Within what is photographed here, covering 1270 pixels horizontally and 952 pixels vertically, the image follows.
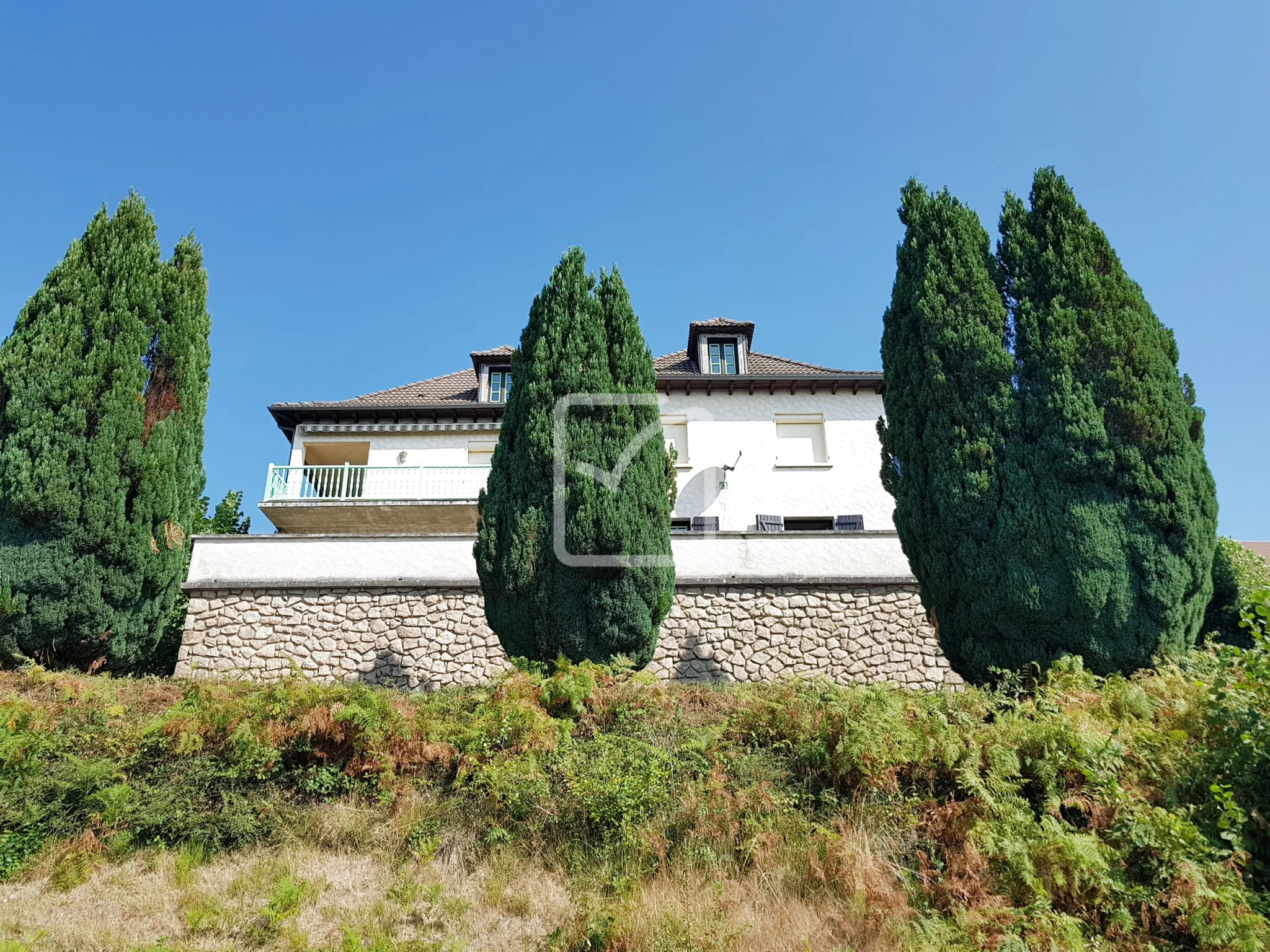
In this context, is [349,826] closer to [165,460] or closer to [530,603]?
[530,603]

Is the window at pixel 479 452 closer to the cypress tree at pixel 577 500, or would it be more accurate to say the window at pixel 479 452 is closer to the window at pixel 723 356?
the window at pixel 723 356

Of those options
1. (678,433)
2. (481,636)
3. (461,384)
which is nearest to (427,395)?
(461,384)

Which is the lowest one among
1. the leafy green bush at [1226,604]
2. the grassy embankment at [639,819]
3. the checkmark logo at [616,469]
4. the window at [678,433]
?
the grassy embankment at [639,819]

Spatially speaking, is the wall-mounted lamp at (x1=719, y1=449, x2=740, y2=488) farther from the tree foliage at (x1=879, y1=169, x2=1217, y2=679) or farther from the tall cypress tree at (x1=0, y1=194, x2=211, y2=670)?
the tall cypress tree at (x1=0, y1=194, x2=211, y2=670)

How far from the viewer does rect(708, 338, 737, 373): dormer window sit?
68.3 feet

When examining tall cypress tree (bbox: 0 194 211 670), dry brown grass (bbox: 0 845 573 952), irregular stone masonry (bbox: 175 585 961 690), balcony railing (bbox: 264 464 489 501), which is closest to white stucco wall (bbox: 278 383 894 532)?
balcony railing (bbox: 264 464 489 501)

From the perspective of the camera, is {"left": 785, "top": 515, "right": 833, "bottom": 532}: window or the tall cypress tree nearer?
the tall cypress tree

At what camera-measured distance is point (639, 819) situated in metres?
6.18

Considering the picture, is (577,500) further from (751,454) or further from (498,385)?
(498,385)

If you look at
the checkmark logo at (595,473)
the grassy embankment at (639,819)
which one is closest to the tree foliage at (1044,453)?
the grassy embankment at (639,819)

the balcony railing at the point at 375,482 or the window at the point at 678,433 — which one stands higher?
the window at the point at 678,433

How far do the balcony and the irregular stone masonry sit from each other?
491cm

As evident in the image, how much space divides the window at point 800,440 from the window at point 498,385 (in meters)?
6.69

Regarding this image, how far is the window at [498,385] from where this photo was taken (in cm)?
2062
